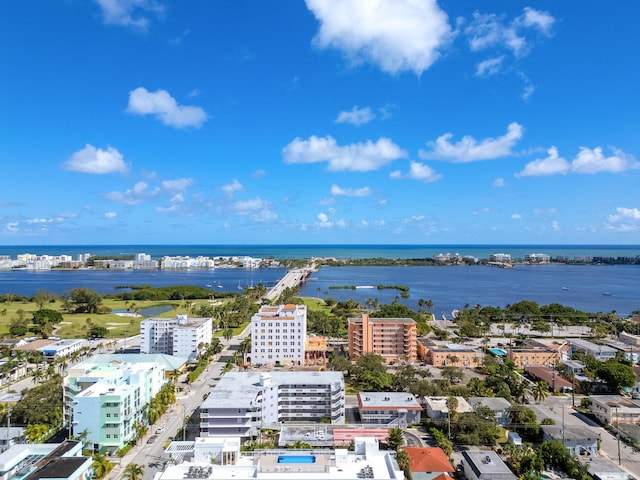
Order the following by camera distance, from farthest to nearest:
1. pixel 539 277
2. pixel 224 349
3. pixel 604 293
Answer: pixel 539 277 → pixel 604 293 → pixel 224 349

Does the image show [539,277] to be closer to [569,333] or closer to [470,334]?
[569,333]

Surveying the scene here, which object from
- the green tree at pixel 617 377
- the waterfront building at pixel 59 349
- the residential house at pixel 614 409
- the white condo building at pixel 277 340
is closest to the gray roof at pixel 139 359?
the white condo building at pixel 277 340

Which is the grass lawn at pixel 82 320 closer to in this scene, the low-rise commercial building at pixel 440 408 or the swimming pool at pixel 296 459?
the low-rise commercial building at pixel 440 408

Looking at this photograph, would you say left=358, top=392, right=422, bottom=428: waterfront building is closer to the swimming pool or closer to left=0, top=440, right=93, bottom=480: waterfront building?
the swimming pool

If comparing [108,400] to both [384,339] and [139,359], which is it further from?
[384,339]

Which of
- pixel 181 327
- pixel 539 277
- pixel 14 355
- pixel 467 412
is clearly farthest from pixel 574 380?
pixel 539 277
